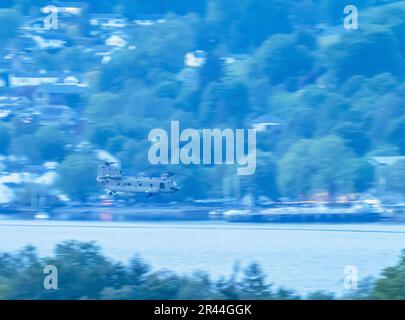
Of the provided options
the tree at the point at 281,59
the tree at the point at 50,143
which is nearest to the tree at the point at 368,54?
the tree at the point at 281,59

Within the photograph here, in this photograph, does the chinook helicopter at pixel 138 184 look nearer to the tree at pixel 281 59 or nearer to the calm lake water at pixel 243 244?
the calm lake water at pixel 243 244

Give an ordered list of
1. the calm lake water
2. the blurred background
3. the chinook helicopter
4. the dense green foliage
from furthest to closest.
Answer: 1. the dense green foliage
2. the blurred background
3. the chinook helicopter
4. the calm lake water

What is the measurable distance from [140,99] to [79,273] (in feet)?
5.41

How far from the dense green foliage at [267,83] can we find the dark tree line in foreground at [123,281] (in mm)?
793

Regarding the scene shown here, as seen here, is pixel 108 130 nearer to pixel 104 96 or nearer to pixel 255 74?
pixel 104 96

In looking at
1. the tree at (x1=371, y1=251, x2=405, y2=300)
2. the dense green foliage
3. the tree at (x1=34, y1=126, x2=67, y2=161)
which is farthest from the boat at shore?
the tree at (x1=34, y1=126, x2=67, y2=161)

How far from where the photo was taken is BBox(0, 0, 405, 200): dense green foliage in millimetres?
6453

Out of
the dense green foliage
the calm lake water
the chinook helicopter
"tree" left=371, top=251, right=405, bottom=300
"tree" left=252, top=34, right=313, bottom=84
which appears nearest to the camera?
"tree" left=371, top=251, right=405, bottom=300

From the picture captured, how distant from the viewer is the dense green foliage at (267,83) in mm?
6453

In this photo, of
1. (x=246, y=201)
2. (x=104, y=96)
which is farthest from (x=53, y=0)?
(x=246, y=201)

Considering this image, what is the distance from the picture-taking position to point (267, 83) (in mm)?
6867

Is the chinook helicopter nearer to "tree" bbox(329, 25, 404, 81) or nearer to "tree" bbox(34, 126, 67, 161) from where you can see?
"tree" bbox(34, 126, 67, 161)

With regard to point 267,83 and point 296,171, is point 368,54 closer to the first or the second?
point 267,83

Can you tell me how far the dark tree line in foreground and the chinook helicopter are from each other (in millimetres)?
473
